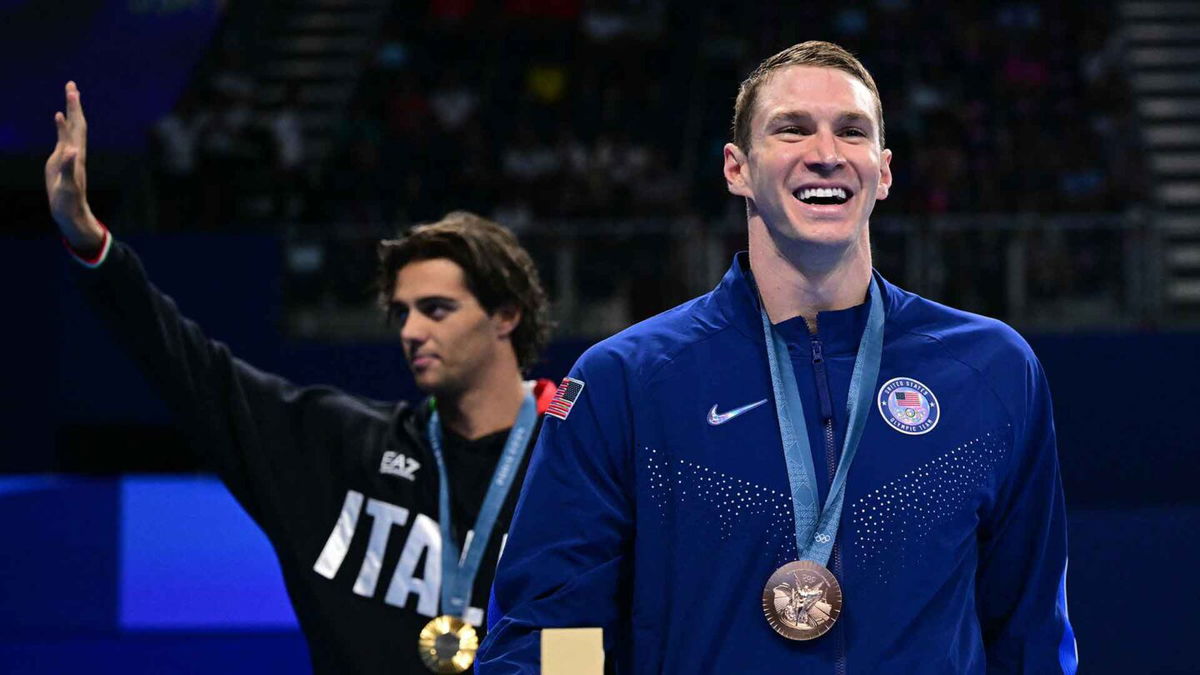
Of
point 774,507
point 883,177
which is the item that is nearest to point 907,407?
point 774,507

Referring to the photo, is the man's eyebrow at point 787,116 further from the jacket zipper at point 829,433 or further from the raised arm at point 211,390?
the raised arm at point 211,390

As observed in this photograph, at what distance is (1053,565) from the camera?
8.24ft

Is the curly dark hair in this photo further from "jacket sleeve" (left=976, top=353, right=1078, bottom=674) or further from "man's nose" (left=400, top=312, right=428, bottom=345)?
"jacket sleeve" (left=976, top=353, right=1078, bottom=674)

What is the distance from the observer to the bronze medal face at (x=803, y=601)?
233cm

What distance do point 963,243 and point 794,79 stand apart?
7.09 metres

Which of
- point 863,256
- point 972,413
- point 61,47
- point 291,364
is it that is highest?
point 61,47

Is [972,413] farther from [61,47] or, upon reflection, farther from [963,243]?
[963,243]

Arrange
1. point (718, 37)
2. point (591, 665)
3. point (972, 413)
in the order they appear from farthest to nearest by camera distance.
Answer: point (718, 37)
point (972, 413)
point (591, 665)

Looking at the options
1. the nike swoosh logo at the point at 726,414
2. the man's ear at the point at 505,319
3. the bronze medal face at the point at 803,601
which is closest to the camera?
the bronze medal face at the point at 803,601

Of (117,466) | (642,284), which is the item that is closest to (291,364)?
(117,466)

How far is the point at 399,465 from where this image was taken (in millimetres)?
3846

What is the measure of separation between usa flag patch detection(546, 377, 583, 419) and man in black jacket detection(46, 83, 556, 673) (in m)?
1.14

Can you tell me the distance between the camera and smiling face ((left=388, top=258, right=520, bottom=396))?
12.9ft

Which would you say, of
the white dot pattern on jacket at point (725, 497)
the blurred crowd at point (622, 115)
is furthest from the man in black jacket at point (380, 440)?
the blurred crowd at point (622, 115)
